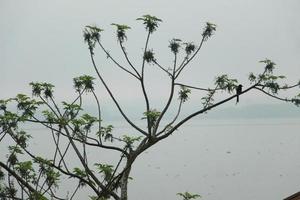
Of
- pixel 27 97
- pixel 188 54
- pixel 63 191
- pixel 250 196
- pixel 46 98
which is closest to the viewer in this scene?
pixel 27 97

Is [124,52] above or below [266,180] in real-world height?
below

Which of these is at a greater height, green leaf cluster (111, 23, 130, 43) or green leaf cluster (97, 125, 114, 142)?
green leaf cluster (111, 23, 130, 43)

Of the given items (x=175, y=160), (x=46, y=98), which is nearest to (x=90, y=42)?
(x=46, y=98)

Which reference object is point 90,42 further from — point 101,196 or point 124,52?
point 101,196

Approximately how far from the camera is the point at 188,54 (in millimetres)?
7461

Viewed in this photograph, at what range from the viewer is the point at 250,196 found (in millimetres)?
51531

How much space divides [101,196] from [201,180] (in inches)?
2382

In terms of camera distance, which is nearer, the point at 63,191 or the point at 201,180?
the point at 63,191

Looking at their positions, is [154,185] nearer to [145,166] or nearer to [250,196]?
[250,196]

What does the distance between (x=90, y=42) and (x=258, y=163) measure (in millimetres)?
79266

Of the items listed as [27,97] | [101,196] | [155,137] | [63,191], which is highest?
[63,191]

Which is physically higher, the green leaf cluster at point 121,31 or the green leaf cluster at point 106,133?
the green leaf cluster at point 121,31

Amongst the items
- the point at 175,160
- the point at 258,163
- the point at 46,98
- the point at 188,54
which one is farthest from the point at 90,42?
the point at 175,160

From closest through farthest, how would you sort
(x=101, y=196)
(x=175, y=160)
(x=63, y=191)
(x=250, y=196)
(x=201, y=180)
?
(x=101, y=196) → (x=250, y=196) → (x=63, y=191) → (x=201, y=180) → (x=175, y=160)
